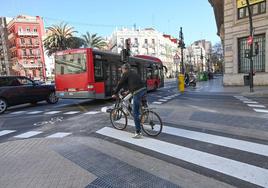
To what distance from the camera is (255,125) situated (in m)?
7.62

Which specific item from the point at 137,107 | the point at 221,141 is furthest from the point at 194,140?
the point at 137,107

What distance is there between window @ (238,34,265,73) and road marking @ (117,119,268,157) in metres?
16.9

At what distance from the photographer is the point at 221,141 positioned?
242 inches

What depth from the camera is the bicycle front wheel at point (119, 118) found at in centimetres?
784

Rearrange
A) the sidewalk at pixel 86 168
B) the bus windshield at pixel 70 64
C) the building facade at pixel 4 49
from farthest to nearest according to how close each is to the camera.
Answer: the building facade at pixel 4 49
the bus windshield at pixel 70 64
the sidewalk at pixel 86 168

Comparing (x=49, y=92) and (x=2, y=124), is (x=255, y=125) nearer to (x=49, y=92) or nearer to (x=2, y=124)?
(x=2, y=124)

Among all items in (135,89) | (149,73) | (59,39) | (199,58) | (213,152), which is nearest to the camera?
(213,152)

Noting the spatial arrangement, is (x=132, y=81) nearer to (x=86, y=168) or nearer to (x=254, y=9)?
(x=86, y=168)

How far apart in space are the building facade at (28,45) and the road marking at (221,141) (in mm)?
75071

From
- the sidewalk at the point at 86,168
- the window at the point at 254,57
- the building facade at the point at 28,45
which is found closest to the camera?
the sidewalk at the point at 86,168

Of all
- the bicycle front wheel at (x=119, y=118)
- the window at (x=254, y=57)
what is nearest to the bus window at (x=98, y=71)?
the bicycle front wheel at (x=119, y=118)

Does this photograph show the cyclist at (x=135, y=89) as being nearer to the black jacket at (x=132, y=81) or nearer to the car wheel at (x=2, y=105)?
the black jacket at (x=132, y=81)

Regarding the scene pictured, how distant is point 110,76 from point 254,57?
1304cm

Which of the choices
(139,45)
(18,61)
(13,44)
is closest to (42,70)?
(18,61)
